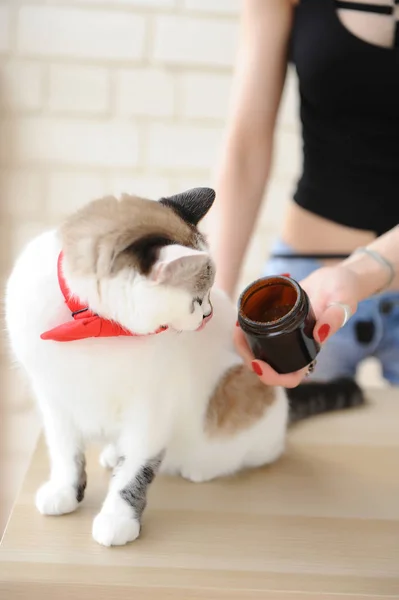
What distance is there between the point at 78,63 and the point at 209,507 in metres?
0.93

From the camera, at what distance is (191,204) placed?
1.99ft

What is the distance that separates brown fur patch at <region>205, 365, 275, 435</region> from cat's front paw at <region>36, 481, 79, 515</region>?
159 millimetres

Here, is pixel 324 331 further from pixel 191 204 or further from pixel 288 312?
pixel 191 204

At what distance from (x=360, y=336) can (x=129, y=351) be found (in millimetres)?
479

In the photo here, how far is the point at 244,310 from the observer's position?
24.1 inches

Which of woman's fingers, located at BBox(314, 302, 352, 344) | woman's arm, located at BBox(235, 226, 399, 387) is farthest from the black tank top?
woman's fingers, located at BBox(314, 302, 352, 344)

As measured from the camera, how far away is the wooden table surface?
21.2 inches

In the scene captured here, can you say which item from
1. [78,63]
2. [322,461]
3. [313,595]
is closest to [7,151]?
[78,63]

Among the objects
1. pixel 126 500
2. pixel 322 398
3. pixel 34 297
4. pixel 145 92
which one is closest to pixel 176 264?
pixel 34 297

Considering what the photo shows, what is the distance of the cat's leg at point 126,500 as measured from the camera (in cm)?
58

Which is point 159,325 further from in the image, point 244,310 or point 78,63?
point 78,63

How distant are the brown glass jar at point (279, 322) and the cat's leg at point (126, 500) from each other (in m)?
0.15

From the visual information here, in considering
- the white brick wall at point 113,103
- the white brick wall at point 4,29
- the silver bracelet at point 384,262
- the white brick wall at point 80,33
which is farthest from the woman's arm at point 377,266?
the white brick wall at point 4,29

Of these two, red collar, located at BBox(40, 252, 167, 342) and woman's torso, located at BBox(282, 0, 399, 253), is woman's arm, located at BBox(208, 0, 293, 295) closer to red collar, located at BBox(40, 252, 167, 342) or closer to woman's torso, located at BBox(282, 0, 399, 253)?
woman's torso, located at BBox(282, 0, 399, 253)
